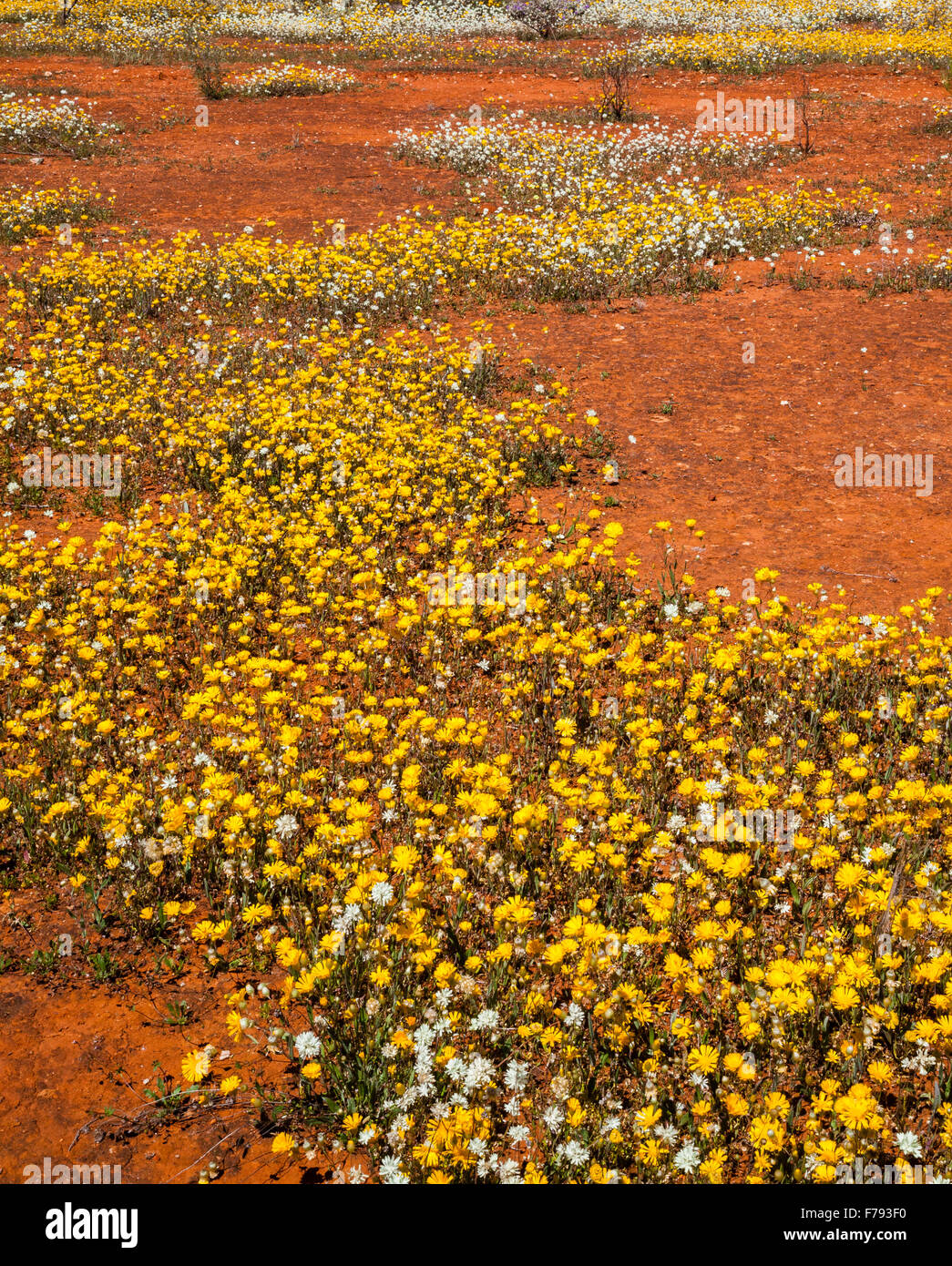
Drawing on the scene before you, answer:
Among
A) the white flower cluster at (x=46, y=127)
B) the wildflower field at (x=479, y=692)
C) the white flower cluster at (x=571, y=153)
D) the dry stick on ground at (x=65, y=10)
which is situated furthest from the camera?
the dry stick on ground at (x=65, y=10)

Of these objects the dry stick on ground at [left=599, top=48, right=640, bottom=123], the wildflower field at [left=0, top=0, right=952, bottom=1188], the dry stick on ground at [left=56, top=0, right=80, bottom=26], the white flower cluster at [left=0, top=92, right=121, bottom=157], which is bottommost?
the wildflower field at [left=0, top=0, right=952, bottom=1188]

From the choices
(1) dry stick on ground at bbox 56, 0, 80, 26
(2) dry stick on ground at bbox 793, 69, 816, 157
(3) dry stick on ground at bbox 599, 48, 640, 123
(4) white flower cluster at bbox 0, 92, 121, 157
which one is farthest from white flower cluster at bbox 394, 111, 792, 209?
(1) dry stick on ground at bbox 56, 0, 80, 26

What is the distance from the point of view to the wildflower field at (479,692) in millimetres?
3541

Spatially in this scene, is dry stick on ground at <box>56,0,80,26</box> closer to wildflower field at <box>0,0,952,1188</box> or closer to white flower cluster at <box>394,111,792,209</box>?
white flower cluster at <box>394,111,792,209</box>

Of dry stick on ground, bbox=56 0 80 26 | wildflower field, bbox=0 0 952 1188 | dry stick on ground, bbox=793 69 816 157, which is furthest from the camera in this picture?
dry stick on ground, bbox=56 0 80 26

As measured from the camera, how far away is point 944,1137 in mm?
3127

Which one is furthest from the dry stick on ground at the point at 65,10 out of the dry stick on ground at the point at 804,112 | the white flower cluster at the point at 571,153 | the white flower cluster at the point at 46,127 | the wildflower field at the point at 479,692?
the dry stick on ground at the point at 804,112

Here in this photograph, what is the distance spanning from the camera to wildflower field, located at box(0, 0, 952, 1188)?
3.54 m

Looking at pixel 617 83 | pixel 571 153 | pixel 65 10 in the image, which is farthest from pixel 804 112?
pixel 65 10

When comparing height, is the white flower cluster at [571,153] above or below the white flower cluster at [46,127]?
below

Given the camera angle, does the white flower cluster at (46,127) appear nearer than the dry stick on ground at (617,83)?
Yes

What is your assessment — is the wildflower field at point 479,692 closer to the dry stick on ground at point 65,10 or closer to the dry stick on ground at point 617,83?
the dry stick on ground at point 617,83

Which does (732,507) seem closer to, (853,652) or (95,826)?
(853,652)

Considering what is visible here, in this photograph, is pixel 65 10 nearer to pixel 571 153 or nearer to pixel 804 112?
pixel 571 153
